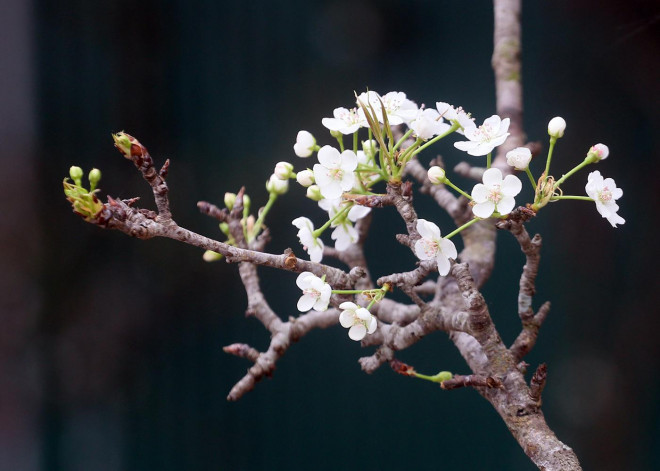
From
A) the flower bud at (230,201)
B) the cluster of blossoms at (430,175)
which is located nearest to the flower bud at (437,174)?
the cluster of blossoms at (430,175)

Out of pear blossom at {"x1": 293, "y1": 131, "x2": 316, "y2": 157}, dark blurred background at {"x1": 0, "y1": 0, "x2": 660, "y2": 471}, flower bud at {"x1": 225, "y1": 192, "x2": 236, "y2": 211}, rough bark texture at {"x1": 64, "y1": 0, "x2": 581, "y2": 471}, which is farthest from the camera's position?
dark blurred background at {"x1": 0, "y1": 0, "x2": 660, "y2": 471}

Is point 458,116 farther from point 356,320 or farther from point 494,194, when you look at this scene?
point 356,320

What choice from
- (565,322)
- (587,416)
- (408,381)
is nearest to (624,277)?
(565,322)

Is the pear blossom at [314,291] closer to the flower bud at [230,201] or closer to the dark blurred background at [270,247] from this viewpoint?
the flower bud at [230,201]

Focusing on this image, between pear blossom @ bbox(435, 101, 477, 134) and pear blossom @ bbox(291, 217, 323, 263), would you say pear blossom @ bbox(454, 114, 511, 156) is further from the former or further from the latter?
pear blossom @ bbox(291, 217, 323, 263)

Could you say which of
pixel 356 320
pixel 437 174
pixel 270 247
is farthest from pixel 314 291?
pixel 270 247

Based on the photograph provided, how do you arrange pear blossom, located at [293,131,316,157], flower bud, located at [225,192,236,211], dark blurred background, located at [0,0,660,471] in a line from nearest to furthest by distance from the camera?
pear blossom, located at [293,131,316,157], flower bud, located at [225,192,236,211], dark blurred background, located at [0,0,660,471]

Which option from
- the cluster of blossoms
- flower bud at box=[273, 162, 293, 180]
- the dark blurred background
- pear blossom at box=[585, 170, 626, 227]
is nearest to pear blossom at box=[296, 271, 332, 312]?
the cluster of blossoms
